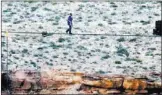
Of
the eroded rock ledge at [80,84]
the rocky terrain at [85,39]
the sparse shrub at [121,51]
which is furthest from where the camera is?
the sparse shrub at [121,51]

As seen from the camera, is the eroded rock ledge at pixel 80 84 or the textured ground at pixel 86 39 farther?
the textured ground at pixel 86 39

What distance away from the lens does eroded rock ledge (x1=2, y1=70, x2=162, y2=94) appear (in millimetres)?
11797

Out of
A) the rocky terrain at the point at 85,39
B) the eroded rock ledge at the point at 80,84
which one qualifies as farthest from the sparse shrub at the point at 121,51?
the eroded rock ledge at the point at 80,84

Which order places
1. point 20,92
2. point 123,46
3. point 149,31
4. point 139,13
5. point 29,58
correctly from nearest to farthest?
point 20,92 < point 29,58 < point 123,46 < point 149,31 < point 139,13

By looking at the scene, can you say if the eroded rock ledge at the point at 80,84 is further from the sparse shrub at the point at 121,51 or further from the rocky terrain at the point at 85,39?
the sparse shrub at the point at 121,51

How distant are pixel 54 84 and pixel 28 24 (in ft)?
17.5

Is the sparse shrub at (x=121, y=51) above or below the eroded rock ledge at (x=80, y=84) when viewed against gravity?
above

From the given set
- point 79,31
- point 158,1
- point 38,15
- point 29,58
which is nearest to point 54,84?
point 29,58

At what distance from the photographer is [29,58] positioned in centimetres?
1378

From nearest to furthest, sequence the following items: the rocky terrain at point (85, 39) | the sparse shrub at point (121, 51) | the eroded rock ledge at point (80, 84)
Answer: the eroded rock ledge at point (80, 84)
the rocky terrain at point (85, 39)
the sparse shrub at point (121, 51)

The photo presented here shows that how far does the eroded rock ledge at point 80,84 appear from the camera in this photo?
11797 millimetres

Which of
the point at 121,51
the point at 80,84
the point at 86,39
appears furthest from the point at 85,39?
the point at 80,84

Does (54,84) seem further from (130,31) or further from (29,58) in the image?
(130,31)

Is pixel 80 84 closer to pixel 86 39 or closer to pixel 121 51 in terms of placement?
pixel 121 51
